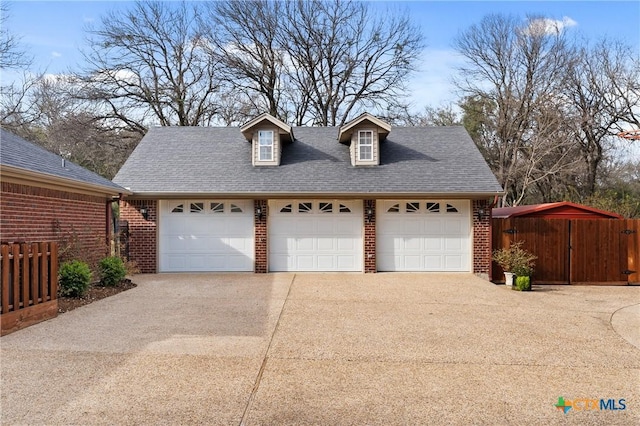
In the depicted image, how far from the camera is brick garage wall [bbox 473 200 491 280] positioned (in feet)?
41.3

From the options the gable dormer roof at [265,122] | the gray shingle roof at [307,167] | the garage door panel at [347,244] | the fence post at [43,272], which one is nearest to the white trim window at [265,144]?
the gable dormer roof at [265,122]

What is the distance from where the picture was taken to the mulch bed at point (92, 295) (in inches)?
311

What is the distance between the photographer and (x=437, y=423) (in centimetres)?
357

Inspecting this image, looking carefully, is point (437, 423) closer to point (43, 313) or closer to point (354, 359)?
point (354, 359)

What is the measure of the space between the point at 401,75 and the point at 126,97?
55.7 feet

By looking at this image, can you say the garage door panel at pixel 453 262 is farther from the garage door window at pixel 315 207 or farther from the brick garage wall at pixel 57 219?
the brick garage wall at pixel 57 219

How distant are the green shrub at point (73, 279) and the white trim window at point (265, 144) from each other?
6.86m

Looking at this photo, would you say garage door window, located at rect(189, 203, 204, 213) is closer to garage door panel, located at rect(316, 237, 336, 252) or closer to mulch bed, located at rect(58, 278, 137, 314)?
mulch bed, located at rect(58, 278, 137, 314)

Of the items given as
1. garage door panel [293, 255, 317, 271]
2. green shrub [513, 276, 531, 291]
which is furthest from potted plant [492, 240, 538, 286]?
garage door panel [293, 255, 317, 271]

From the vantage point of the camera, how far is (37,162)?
9.02 m

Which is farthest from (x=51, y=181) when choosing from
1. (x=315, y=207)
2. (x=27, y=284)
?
(x=315, y=207)

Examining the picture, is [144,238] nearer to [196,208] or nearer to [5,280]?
[196,208]

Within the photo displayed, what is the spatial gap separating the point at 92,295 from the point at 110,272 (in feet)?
3.70

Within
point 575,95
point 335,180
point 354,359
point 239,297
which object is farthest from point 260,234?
point 575,95
